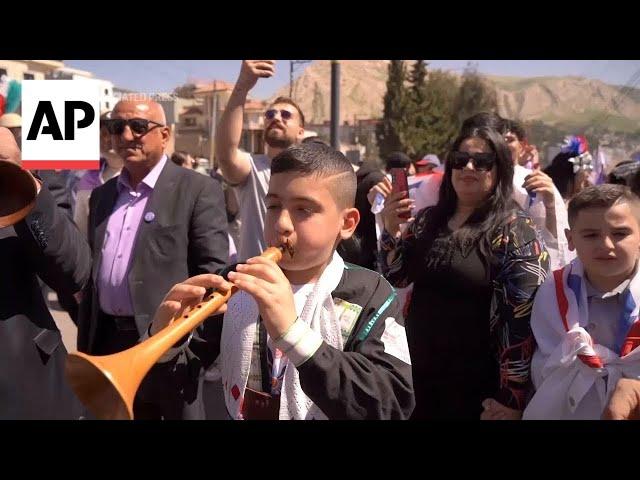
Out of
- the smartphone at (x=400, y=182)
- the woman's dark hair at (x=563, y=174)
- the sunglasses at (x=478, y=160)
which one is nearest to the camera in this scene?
the sunglasses at (x=478, y=160)

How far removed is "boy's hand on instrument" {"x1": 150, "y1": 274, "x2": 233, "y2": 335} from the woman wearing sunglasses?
1.25 m

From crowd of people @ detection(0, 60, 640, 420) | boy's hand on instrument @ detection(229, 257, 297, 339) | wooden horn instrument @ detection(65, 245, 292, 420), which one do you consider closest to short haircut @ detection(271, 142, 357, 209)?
crowd of people @ detection(0, 60, 640, 420)

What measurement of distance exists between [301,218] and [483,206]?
127 centimetres

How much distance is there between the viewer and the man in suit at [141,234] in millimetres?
3168

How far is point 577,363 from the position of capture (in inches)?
88.5

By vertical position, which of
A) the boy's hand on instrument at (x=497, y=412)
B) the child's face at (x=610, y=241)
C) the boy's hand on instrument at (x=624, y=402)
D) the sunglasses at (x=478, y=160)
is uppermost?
the sunglasses at (x=478, y=160)

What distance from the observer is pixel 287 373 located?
1.77 metres

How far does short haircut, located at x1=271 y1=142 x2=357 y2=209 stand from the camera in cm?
184

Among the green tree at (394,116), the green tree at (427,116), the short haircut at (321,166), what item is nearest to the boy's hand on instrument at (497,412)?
the short haircut at (321,166)

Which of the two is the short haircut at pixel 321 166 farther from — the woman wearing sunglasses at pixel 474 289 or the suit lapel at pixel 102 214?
the suit lapel at pixel 102 214

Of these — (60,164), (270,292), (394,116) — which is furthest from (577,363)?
(394,116)

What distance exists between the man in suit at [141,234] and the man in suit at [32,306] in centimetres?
73

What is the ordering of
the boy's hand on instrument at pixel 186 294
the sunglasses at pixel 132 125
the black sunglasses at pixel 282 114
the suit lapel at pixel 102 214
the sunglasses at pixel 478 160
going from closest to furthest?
the boy's hand on instrument at pixel 186 294 < the sunglasses at pixel 478 160 < the suit lapel at pixel 102 214 < the sunglasses at pixel 132 125 < the black sunglasses at pixel 282 114
